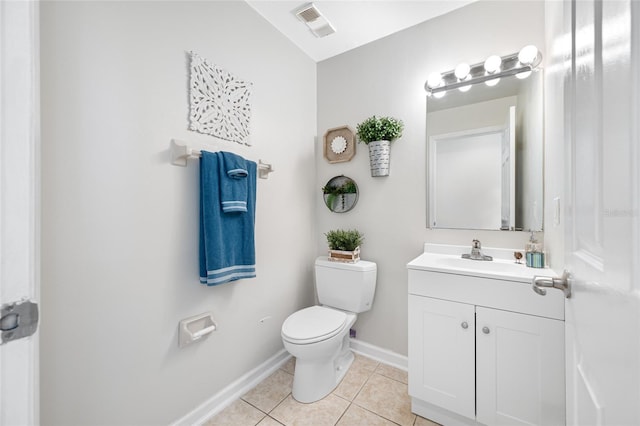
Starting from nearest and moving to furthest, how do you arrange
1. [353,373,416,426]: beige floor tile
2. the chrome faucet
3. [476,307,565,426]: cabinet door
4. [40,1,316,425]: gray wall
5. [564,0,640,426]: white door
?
[564,0,640,426]: white door → [40,1,316,425]: gray wall → [476,307,565,426]: cabinet door → [353,373,416,426]: beige floor tile → the chrome faucet

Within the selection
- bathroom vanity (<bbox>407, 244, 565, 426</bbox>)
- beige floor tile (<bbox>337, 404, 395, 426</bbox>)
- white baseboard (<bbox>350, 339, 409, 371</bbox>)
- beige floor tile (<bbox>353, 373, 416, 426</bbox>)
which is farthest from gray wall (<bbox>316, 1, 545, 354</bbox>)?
beige floor tile (<bbox>337, 404, 395, 426</bbox>)

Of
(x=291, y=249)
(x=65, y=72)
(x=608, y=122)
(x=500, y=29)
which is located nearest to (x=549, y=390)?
(x=608, y=122)

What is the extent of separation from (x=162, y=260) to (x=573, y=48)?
1.58m

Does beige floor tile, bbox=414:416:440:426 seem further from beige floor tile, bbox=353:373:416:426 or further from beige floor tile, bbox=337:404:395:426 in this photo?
beige floor tile, bbox=337:404:395:426

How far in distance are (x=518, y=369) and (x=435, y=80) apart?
1683 mm

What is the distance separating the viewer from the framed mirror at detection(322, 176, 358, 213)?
207cm

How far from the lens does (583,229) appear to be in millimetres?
506

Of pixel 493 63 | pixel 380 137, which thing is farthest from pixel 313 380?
pixel 493 63

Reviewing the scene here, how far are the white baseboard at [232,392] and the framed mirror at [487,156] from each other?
1467mm

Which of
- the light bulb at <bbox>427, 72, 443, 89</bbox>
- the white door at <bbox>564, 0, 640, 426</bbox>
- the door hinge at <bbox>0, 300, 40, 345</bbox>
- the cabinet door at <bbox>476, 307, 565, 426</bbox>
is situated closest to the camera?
the white door at <bbox>564, 0, 640, 426</bbox>

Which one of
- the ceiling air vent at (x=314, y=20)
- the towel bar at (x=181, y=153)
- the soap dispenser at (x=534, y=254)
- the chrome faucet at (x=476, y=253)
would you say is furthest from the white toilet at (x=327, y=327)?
the ceiling air vent at (x=314, y=20)

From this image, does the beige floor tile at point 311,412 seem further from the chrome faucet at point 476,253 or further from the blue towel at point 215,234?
the chrome faucet at point 476,253

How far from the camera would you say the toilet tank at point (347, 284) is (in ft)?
5.94

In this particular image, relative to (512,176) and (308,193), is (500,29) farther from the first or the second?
(308,193)
